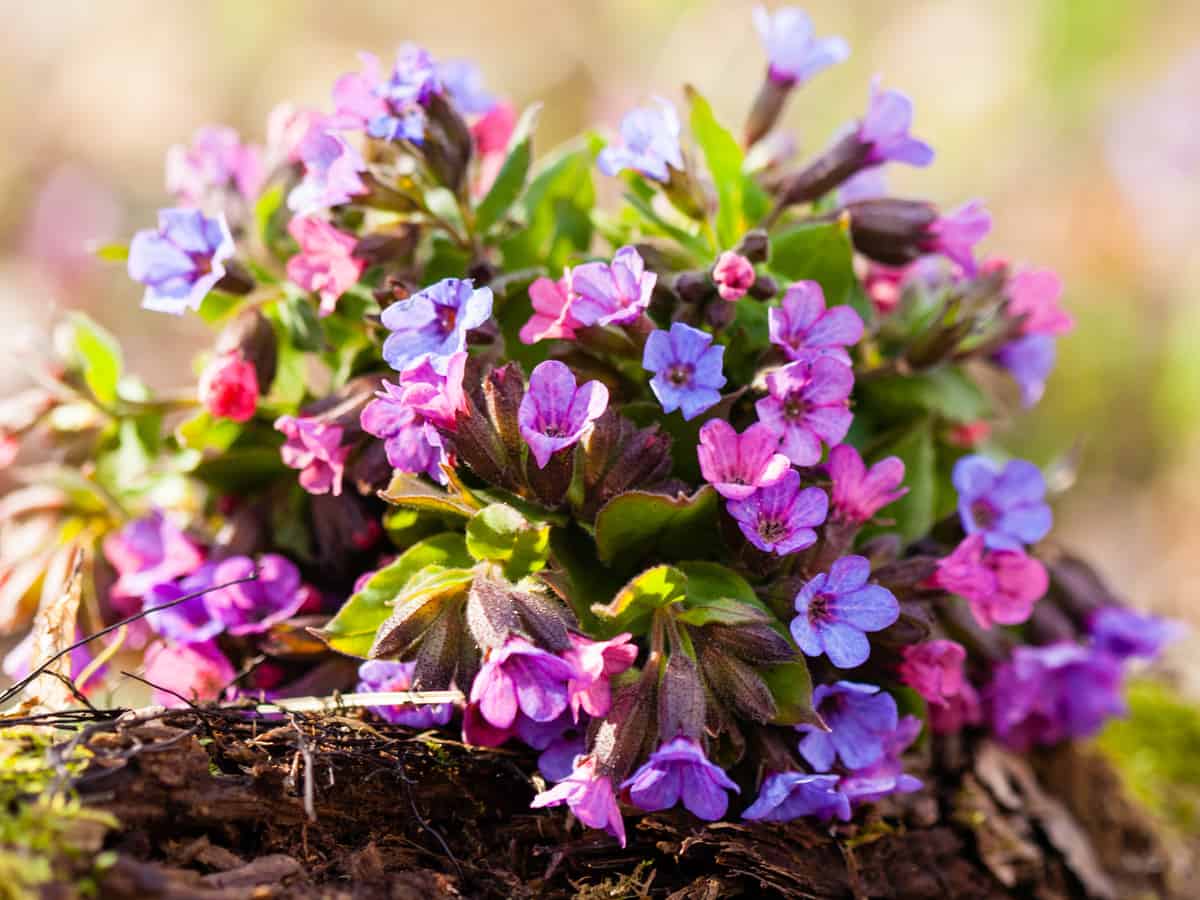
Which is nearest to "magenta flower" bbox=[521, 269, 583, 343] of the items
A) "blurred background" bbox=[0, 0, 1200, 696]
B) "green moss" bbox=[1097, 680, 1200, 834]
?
"green moss" bbox=[1097, 680, 1200, 834]

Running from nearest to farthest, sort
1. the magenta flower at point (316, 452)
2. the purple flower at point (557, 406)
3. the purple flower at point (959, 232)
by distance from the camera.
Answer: the purple flower at point (557, 406) → the magenta flower at point (316, 452) → the purple flower at point (959, 232)

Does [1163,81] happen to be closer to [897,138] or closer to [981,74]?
[981,74]

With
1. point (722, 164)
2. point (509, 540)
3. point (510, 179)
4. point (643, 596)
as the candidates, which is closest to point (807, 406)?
Answer: point (643, 596)

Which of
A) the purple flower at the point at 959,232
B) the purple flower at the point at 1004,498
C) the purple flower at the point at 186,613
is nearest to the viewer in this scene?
the purple flower at the point at 186,613

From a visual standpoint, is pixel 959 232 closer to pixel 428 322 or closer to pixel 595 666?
pixel 428 322

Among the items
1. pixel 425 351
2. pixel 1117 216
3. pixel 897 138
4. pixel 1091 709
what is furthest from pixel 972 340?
pixel 1117 216

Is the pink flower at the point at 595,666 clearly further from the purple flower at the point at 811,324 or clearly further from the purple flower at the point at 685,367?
the purple flower at the point at 811,324

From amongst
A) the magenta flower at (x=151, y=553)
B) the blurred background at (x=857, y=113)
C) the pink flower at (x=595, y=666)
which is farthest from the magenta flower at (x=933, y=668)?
the blurred background at (x=857, y=113)
